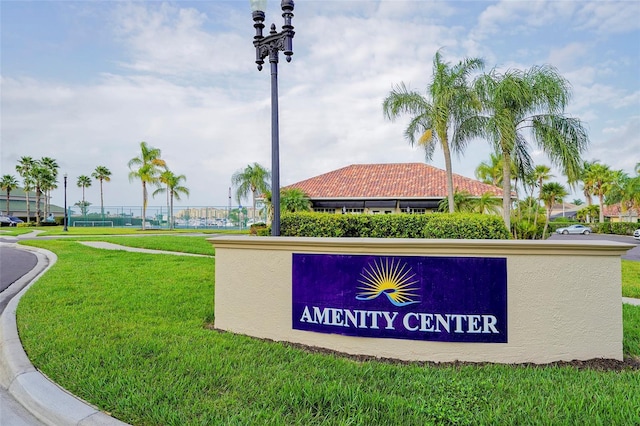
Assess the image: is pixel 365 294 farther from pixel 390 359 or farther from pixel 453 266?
pixel 453 266

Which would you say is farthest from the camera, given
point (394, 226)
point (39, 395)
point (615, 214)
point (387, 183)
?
point (615, 214)

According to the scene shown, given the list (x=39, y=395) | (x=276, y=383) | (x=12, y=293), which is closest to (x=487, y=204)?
(x=276, y=383)

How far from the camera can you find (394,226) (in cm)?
855

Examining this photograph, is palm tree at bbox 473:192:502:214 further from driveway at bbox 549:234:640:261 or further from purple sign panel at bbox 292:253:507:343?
purple sign panel at bbox 292:253:507:343

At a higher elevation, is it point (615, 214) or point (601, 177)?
point (601, 177)

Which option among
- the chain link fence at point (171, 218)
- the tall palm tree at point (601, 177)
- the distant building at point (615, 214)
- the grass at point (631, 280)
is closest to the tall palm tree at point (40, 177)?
the chain link fence at point (171, 218)

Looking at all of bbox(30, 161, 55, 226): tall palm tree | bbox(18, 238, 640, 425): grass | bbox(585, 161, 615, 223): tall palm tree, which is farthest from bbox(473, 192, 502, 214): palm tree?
bbox(30, 161, 55, 226): tall palm tree

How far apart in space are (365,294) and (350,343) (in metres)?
0.62

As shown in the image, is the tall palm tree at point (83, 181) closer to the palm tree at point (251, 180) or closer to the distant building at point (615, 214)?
the palm tree at point (251, 180)

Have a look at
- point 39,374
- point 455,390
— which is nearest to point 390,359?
point 455,390

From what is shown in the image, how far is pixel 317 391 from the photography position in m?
3.17

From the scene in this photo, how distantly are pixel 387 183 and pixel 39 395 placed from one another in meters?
25.7

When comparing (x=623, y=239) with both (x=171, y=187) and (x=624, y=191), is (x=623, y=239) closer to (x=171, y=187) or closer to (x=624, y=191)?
(x=624, y=191)

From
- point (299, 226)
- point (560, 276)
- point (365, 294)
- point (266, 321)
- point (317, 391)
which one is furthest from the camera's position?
point (299, 226)
